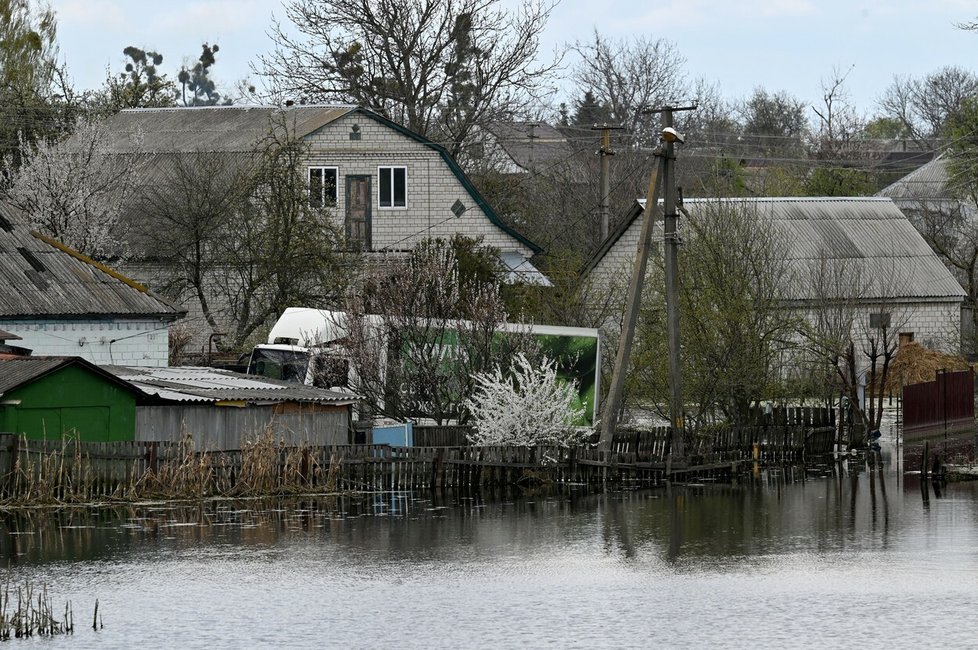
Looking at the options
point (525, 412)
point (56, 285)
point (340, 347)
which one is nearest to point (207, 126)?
point (56, 285)

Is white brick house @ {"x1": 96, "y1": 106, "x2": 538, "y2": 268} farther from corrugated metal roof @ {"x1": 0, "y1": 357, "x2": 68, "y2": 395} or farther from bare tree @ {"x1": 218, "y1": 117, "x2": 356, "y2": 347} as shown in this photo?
corrugated metal roof @ {"x1": 0, "y1": 357, "x2": 68, "y2": 395}

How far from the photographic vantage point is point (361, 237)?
51031 mm

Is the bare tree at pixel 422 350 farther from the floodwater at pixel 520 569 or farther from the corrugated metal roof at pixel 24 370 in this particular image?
the corrugated metal roof at pixel 24 370

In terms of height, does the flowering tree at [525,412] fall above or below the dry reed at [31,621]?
above

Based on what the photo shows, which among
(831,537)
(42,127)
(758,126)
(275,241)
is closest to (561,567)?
(831,537)

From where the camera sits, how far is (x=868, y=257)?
180 feet

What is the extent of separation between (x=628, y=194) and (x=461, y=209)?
22.5 meters

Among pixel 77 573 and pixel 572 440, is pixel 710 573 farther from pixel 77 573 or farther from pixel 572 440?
pixel 572 440

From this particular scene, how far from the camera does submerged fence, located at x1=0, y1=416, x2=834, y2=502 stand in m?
28.0

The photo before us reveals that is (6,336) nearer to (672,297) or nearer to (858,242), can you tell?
(672,297)

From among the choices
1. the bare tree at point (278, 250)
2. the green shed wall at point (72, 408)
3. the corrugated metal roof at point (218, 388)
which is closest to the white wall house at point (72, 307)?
the corrugated metal roof at point (218, 388)

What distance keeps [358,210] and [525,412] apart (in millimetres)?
20752

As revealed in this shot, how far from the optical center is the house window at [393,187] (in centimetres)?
5150

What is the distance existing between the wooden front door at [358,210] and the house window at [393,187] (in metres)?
0.53
